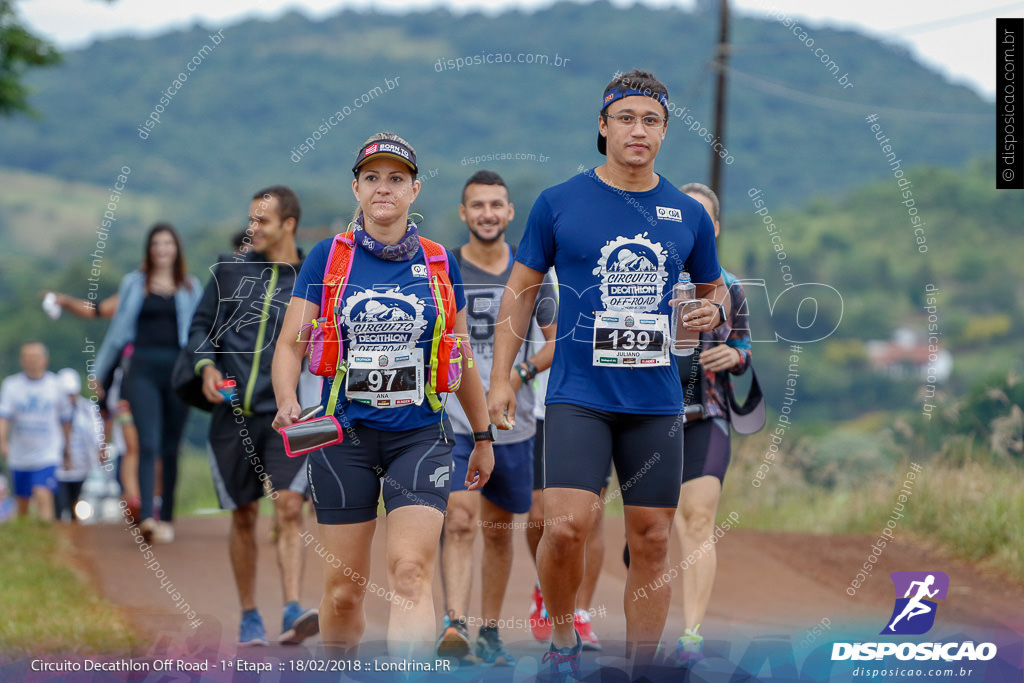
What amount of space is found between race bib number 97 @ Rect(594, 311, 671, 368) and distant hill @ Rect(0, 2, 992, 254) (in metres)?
52.1

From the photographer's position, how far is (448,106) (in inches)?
3388

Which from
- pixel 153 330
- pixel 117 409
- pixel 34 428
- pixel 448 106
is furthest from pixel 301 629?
pixel 448 106

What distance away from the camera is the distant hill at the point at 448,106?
8238 cm

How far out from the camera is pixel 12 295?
8394 cm

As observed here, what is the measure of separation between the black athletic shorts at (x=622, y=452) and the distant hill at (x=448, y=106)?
171ft

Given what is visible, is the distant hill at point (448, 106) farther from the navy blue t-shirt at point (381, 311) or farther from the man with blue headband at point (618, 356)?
the navy blue t-shirt at point (381, 311)

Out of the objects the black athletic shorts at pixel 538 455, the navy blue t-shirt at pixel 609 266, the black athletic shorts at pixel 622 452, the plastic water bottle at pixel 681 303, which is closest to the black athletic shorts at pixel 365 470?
the black athletic shorts at pixel 622 452

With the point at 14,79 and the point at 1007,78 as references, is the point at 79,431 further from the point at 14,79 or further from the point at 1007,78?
the point at 1007,78

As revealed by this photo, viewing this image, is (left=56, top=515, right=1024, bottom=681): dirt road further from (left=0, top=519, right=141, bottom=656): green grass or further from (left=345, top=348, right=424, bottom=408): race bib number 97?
(left=345, top=348, right=424, bottom=408): race bib number 97

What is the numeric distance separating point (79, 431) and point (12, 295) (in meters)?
74.8

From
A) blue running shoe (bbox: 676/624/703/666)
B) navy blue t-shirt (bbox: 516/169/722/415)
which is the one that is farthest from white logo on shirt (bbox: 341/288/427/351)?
blue running shoe (bbox: 676/624/703/666)

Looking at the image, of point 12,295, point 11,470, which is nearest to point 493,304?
point 11,470

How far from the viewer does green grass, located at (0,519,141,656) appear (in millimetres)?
5793

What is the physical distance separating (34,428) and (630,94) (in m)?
9.37
